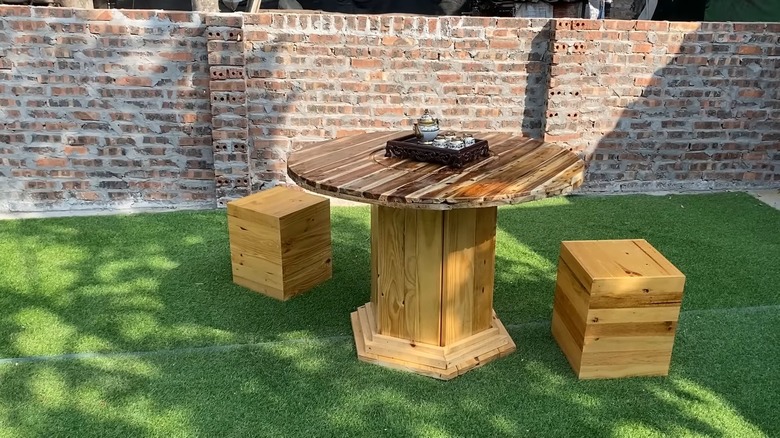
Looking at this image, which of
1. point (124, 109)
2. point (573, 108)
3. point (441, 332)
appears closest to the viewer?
point (441, 332)

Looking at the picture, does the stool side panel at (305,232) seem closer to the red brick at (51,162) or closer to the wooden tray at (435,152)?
the wooden tray at (435,152)

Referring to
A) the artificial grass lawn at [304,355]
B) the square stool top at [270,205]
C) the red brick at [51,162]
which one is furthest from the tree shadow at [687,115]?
the red brick at [51,162]

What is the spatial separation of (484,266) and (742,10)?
501 centimetres

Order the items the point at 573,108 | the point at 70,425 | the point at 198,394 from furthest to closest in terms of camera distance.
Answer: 1. the point at 573,108
2. the point at 198,394
3. the point at 70,425

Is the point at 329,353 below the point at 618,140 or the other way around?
below

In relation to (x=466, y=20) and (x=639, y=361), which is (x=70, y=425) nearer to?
(x=639, y=361)

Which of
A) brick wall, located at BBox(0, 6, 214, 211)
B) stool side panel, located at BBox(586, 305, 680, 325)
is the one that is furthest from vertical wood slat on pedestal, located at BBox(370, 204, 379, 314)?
brick wall, located at BBox(0, 6, 214, 211)

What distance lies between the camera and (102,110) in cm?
429

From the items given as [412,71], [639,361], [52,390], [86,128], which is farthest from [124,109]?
[639,361]

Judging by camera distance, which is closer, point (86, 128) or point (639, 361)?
point (639, 361)

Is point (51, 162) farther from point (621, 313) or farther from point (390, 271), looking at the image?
point (621, 313)

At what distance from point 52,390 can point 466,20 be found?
3.49 m

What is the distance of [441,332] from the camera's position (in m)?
2.59

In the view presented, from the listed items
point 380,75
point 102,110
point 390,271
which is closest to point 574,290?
point 390,271
